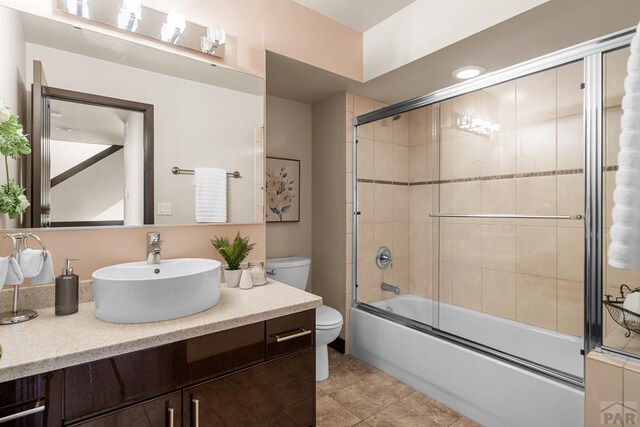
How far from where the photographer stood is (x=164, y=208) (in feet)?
5.25

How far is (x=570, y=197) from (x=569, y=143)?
0.34 meters

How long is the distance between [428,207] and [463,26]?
1375mm

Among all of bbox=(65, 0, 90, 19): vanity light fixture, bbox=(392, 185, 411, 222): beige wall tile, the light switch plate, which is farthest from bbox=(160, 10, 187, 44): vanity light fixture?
bbox=(392, 185, 411, 222): beige wall tile

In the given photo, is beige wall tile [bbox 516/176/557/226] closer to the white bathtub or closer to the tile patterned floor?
the white bathtub

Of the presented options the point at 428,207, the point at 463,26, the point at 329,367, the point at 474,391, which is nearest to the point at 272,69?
the point at 463,26

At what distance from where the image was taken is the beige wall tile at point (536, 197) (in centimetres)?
212

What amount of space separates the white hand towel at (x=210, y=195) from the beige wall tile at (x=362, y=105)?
4.64ft

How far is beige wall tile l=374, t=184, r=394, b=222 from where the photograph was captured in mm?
2783

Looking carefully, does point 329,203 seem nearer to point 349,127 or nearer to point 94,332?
point 349,127

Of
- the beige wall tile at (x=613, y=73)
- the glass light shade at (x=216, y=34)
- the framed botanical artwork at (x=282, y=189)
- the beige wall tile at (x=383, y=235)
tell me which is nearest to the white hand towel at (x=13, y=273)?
the glass light shade at (x=216, y=34)

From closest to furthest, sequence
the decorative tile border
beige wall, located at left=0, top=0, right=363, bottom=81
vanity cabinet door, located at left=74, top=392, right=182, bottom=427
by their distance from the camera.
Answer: vanity cabinet door, located at left=74, top=392, right=182, bottom=427
beige wall, located at left=0, top=0, right=363, bottom=81
the decorative tile border

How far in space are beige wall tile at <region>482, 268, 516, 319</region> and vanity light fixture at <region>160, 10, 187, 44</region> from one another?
2.55 meters

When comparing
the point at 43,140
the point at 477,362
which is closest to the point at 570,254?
the point at 477,362

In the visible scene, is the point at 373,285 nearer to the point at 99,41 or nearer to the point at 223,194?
the point at 223,194
